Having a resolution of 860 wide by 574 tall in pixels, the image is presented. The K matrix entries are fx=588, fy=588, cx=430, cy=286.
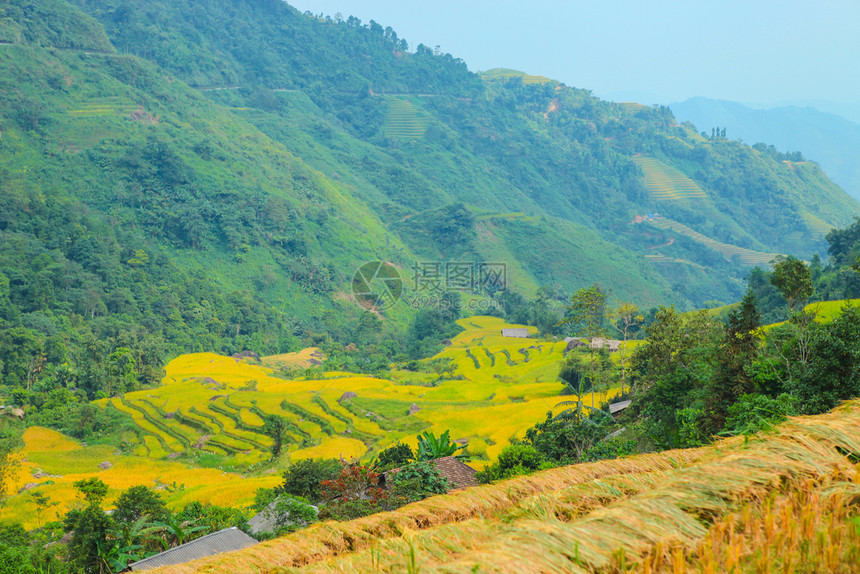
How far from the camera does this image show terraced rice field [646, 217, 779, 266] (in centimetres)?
9038

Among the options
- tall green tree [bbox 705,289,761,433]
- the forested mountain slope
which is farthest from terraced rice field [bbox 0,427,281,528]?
tall green tree [bbox 705,289,761,433]

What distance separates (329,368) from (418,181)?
57.6 m

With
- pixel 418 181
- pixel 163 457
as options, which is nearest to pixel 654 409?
pixel 163 457

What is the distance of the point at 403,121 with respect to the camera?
113375 mm

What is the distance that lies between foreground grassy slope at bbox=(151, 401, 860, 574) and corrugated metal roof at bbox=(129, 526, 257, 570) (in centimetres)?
780

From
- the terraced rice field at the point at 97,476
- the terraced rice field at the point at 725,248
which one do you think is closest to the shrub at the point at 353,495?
the terraced rice field at the point at 97,476

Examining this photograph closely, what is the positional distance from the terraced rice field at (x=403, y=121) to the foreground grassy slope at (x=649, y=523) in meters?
108

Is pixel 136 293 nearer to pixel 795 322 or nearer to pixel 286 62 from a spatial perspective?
pixel 795 322

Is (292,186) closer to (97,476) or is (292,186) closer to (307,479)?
(97,476)

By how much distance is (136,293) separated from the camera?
47500mm

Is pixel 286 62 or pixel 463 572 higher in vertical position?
pixel 286 62

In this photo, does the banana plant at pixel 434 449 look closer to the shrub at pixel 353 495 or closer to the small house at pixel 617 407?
the shrub at pixel 353 495

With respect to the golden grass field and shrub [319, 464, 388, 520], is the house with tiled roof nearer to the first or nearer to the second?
shrub [319, 464, 388, 520]

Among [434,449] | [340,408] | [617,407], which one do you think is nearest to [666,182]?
[340,408]
